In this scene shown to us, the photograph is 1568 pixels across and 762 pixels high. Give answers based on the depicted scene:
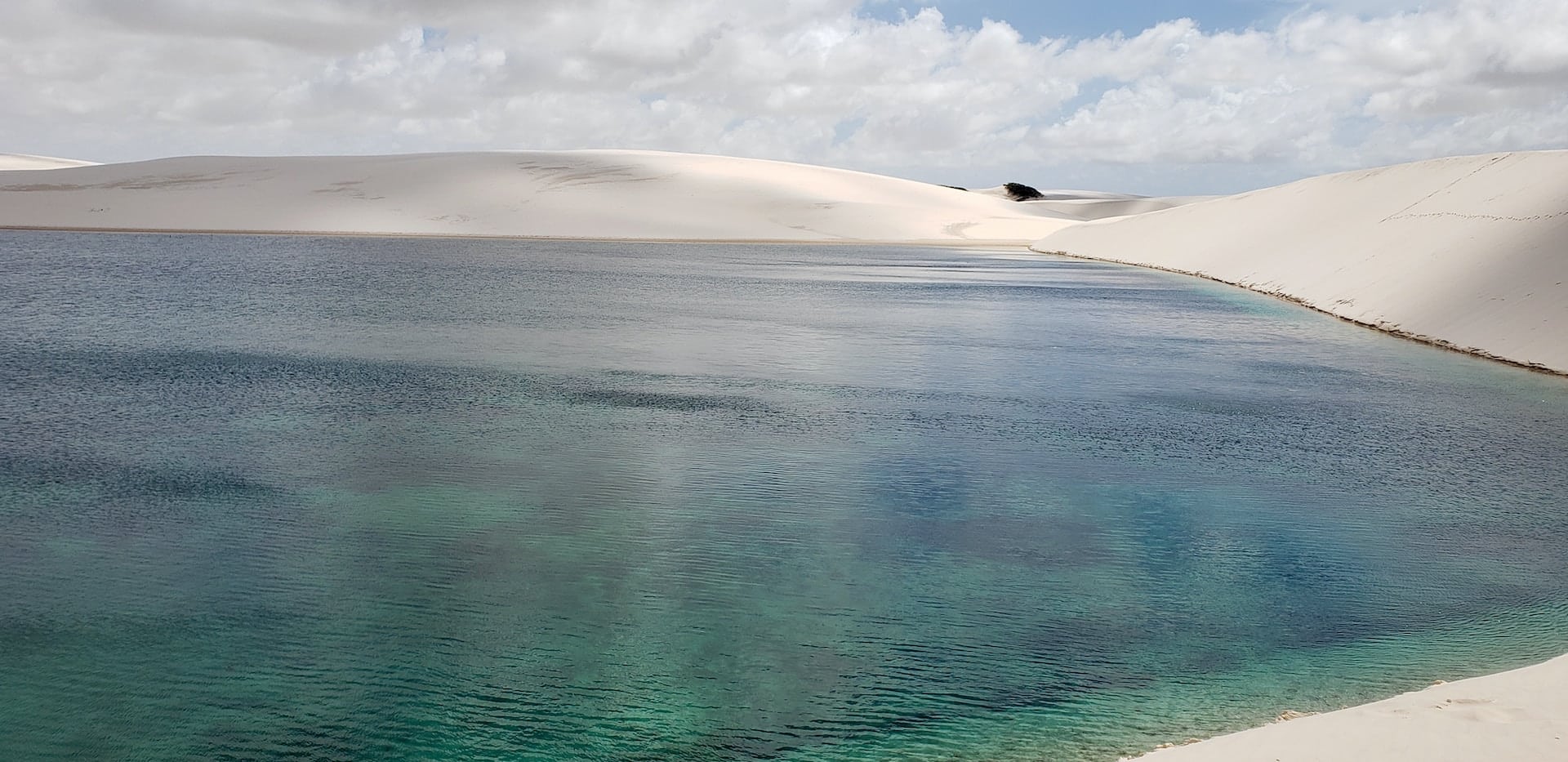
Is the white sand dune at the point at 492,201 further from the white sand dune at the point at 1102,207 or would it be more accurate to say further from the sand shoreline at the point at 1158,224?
the white sand dune at the point at 1102,207

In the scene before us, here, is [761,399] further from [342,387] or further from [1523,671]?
[1523,671]

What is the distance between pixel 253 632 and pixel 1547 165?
28.3 m

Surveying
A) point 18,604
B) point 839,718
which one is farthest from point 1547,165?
point 18,604

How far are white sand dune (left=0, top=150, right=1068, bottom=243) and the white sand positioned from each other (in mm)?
58323

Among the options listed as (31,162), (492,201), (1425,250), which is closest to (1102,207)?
(492,201)

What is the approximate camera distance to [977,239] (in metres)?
68.4

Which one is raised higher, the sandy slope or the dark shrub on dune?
the dark shrub on dune

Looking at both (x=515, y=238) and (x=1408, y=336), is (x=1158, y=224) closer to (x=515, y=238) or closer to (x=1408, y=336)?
(x=515, y=238)

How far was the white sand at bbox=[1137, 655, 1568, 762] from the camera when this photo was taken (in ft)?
14.9

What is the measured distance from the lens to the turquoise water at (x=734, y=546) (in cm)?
543

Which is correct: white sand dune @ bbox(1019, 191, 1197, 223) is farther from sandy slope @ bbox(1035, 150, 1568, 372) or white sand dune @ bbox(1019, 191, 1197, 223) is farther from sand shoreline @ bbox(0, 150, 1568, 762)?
sandy slope @ bbox(1035, 150, 1568, 372)

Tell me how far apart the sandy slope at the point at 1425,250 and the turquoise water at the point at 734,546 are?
10.4ft

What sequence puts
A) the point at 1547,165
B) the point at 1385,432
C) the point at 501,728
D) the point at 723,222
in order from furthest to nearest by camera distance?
the point at 723,222 < the point at 1547,165 < the point at 1385,432 < the point at 501,728

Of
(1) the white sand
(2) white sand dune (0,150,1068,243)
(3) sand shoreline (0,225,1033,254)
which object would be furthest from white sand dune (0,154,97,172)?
(1) the white sand
